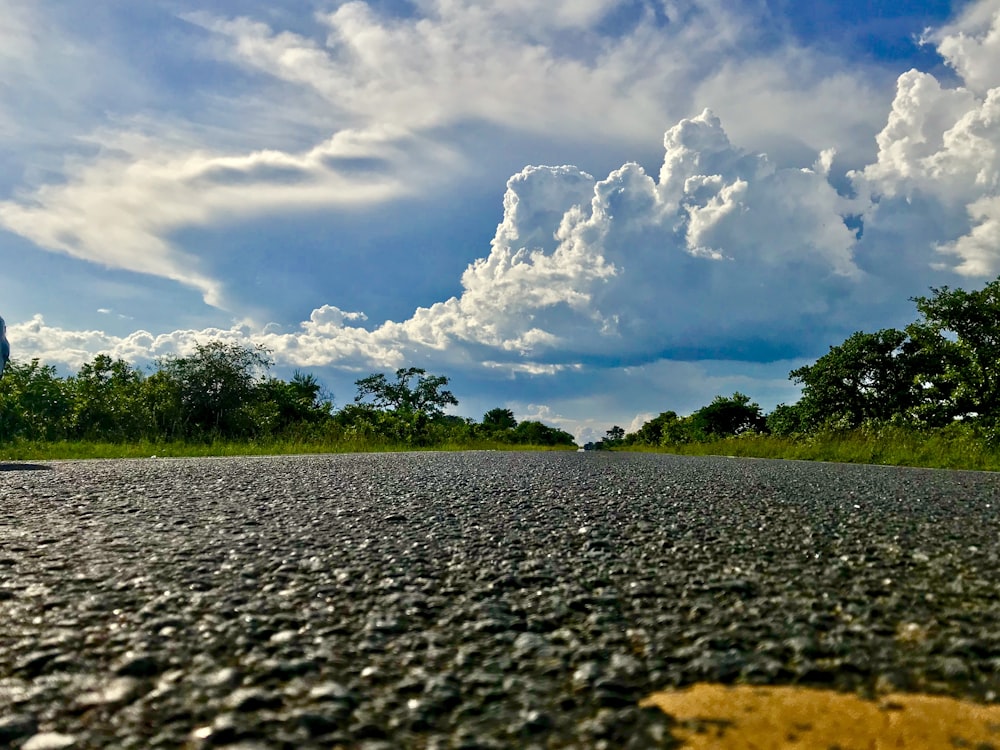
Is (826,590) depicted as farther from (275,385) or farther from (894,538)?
(275,385)

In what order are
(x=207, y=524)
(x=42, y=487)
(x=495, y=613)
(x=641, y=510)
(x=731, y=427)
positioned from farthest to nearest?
(x=731, y=427) < (x=42, y=487) < (x=641, y=510) < (x=207, y=524) < (x=495, y=613)

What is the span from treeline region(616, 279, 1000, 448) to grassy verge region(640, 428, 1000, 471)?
453 millimetres

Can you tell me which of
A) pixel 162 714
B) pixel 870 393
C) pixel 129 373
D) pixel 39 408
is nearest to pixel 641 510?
pixel 162 714

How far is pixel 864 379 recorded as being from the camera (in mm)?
32062

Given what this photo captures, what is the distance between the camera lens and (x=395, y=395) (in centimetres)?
5503

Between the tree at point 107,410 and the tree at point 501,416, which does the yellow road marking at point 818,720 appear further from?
the tree at point 501,416

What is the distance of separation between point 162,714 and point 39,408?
19127mm

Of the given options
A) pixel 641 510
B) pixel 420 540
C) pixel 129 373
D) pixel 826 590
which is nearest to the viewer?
pixel 826 590

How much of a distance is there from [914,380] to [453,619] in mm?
21939

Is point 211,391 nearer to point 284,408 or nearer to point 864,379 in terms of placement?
point 284,408

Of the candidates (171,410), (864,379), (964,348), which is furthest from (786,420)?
(171,410)

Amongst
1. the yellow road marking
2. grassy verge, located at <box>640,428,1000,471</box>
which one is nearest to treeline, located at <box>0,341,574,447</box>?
grassy verge, located at <box>640,428,1000,471</box>

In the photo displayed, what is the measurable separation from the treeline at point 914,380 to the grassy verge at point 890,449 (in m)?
0.45

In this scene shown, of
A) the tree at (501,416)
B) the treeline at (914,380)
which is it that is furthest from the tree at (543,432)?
the treeline at (914,380)
